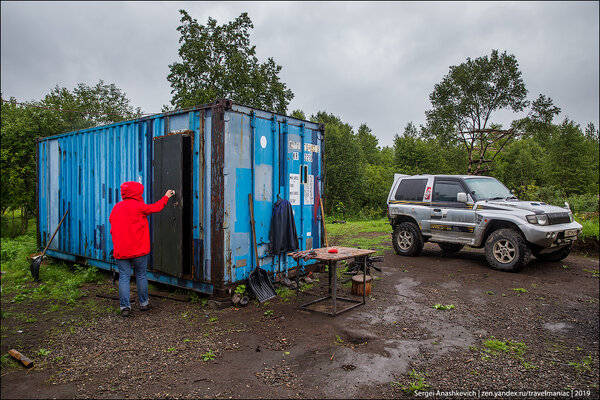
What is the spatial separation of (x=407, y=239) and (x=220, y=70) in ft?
67.4

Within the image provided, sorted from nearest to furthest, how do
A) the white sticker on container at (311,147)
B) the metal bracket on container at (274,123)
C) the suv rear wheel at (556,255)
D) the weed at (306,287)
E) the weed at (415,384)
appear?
1. the weed at (415,384)
2. the metal bracket on container at (274,123)
3. the weed at (306,287)
4. the white sticker on container at (311,147)
5. the suv rear wheel at (556,255)

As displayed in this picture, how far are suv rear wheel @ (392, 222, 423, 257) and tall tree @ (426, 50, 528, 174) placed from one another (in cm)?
1869

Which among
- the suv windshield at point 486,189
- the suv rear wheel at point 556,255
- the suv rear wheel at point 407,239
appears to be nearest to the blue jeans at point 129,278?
the suv rear wheel at point 407,239

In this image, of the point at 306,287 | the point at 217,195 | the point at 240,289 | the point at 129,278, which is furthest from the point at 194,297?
the point at 306,287

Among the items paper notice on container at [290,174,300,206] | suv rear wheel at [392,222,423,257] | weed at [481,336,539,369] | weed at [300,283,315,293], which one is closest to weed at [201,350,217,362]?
weed at [300,283,315,293]

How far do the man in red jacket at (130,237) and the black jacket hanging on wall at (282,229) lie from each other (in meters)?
1.82

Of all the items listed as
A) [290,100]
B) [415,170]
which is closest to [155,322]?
[290,100]

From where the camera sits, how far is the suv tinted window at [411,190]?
10.0m

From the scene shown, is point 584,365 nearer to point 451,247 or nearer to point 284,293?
point 284,293

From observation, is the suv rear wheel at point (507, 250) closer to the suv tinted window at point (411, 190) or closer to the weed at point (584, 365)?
the suv tinted window at point (411, 190)

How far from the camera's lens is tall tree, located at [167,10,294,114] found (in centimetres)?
2619

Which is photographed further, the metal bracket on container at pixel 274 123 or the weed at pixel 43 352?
the metal bracket on container at pixel 274 123

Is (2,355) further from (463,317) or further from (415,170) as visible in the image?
(415,170)

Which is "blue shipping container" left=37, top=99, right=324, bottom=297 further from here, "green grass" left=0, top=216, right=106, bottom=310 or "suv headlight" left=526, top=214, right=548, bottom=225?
"suv headlight" left=526, top=214, right=548, bottom=225
